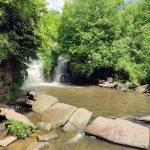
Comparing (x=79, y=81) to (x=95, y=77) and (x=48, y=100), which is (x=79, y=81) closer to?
(x=95, y=77)

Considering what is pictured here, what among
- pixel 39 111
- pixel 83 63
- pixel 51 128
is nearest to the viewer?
pixel 51 128

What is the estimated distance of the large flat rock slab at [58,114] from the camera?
36.5ft

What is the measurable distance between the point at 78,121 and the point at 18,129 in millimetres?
2465

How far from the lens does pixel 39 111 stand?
1242 cm

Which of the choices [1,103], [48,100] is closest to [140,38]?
[48,100]

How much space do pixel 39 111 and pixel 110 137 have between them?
13.0 ft

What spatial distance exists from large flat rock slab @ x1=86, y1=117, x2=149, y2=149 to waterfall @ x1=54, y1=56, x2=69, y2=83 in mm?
15450

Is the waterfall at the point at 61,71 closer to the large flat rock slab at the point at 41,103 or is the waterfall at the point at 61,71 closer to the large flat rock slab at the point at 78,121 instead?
the large flat rock slab at the point at 41,103

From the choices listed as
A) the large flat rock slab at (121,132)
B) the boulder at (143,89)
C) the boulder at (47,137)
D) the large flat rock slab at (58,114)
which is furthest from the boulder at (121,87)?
the boulder at (47,137)

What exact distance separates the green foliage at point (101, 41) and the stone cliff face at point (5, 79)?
35.0 feet

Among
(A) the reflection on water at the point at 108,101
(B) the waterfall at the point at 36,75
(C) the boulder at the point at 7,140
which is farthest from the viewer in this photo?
(B) the waterfall at the point at 36,75

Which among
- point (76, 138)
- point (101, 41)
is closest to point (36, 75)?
point (101, 41)

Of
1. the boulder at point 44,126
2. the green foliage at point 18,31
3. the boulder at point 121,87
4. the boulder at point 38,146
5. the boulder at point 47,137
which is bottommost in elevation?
the boulder at point 38,146

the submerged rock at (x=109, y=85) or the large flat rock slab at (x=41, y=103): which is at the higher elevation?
the submerged rock at (x=109, y=85)
